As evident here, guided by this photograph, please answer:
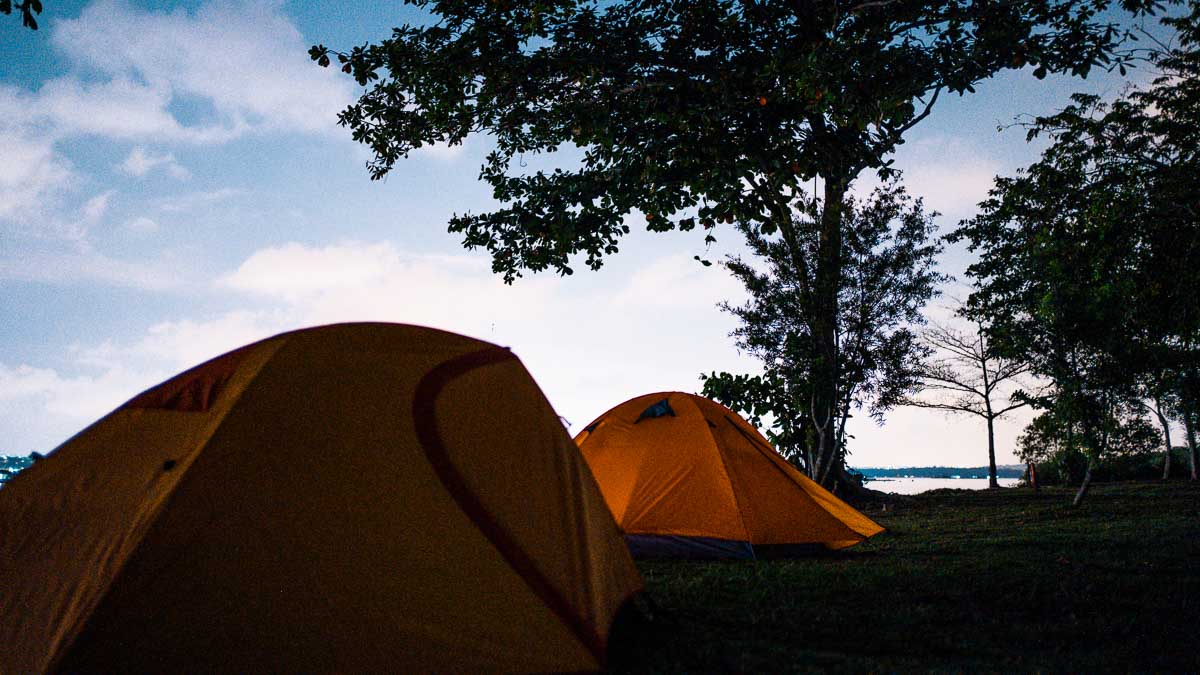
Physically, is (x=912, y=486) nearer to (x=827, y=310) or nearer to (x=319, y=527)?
(x=827, y=310)

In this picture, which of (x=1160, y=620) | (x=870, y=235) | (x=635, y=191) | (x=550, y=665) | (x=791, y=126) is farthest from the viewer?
(x=870, y=235)

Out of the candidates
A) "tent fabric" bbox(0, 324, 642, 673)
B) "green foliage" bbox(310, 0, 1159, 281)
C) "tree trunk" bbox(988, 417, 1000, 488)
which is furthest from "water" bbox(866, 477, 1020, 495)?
"tent fabric" bbox(0, 324, 642, 673)

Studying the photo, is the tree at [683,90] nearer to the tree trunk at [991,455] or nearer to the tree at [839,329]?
the tree at [839,329]

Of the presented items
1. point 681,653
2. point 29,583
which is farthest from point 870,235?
point 29,583

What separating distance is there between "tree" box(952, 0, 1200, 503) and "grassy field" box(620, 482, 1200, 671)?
514cm

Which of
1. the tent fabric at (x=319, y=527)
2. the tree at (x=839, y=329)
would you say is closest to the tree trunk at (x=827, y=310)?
the tree at (x=839, y=329)

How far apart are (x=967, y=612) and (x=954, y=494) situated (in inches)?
595

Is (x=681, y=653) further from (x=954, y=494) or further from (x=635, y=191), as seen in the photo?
(x=954, y=494)

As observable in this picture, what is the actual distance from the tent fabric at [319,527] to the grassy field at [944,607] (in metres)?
0.74

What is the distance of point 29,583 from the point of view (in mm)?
3568

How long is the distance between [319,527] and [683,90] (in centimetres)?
851

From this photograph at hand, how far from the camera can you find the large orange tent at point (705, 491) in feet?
23.7

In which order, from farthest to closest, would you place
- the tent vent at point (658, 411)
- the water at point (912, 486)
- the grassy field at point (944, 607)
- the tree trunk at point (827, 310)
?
1. the water at point (912, 486)
2. the tree trunk at point (827, 310)
3. the tent vent at point (658, 411)
4. the grassy field at point (944, 607)

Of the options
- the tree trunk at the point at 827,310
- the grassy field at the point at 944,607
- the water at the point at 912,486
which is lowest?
the grassy field at the point at 944,607
